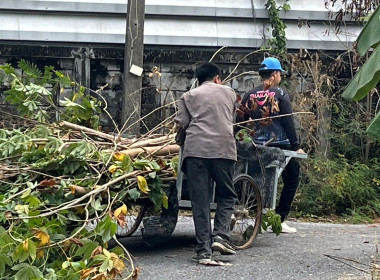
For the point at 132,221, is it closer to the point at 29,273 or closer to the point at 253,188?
the point at 253,188

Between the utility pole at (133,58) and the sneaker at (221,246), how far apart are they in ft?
12.4

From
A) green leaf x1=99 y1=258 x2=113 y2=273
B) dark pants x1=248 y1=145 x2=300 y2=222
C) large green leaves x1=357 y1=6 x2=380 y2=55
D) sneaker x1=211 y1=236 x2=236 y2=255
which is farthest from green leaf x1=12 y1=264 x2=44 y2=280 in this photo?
dark pants x1=248 y1=145 x2=300 y2=222

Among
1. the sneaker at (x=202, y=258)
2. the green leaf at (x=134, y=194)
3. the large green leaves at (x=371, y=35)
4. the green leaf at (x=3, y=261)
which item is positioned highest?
the large green leaves at (x=371, y=35)

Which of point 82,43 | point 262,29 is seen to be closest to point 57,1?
point 82,43

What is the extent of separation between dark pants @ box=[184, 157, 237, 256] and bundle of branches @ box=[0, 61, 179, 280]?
313 millimetres

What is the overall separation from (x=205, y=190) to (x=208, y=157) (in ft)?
1.02

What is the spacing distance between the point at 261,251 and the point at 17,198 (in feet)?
8.38

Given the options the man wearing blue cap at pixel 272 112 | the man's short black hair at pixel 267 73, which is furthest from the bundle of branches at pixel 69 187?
the man's short black hair at pixel 267 73

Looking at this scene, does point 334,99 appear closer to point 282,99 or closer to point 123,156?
point 282,99

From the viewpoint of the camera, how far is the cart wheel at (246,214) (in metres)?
8.15

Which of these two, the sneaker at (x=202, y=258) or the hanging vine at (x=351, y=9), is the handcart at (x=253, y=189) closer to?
the sneaker at (x=202, y=258)

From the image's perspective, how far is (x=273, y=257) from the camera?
7645 mm

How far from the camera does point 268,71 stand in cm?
888

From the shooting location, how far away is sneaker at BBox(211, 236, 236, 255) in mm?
7352
